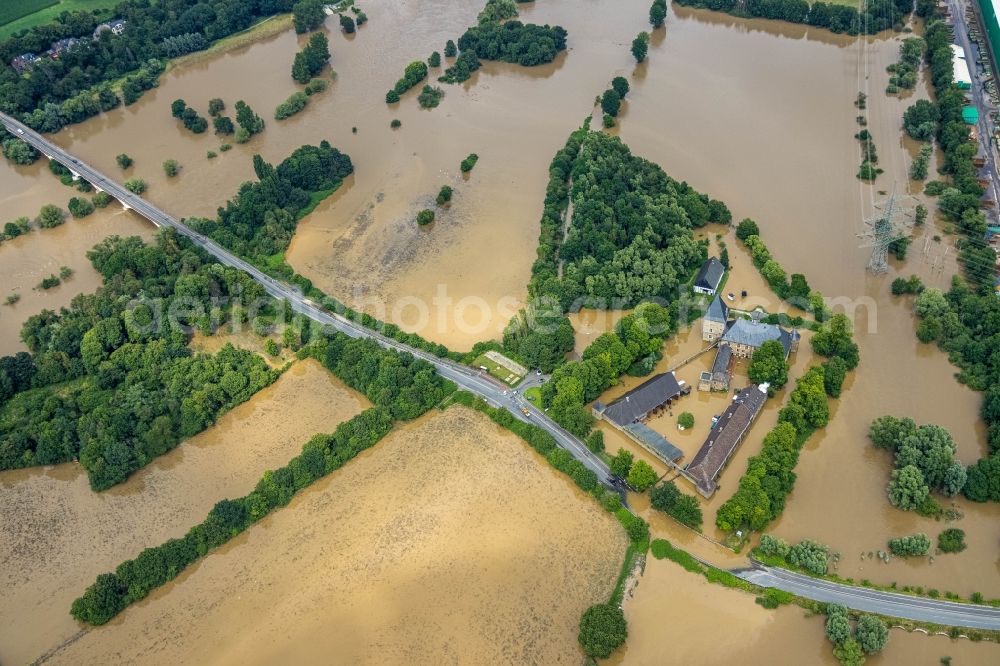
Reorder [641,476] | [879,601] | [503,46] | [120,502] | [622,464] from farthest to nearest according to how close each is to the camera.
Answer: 1. [503,46]
2. [120,502]
3. [622,464]
4. [641,476]
5. [879,601]

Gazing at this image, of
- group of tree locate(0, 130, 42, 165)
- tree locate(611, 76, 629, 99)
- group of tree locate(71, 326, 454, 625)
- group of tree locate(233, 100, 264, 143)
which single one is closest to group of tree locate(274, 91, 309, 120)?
group of tree locate(233, 100, 264, 143)

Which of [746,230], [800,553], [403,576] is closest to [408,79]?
[746,230]

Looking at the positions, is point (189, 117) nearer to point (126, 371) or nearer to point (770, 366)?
point (126, 371)

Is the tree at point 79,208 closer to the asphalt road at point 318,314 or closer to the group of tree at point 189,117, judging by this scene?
the asphalt road at point 318,314

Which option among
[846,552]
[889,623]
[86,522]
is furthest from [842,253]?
[86,522]

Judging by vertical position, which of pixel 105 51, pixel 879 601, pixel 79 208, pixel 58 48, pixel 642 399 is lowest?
pixel 79 208

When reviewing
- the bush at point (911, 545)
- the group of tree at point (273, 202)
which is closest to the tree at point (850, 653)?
the bush at point (911, 545)

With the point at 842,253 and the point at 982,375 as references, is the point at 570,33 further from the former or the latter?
the point at 982,375
